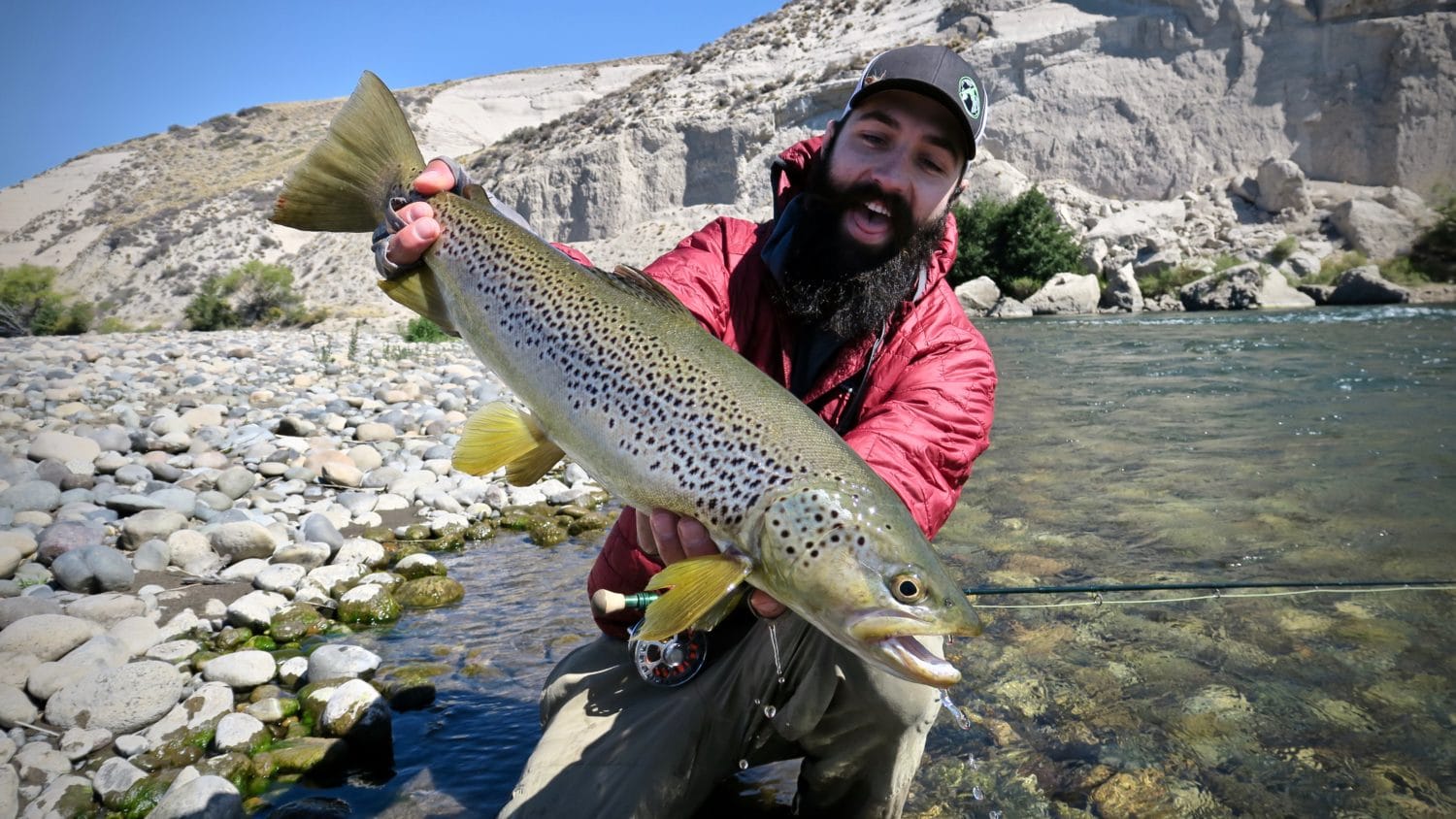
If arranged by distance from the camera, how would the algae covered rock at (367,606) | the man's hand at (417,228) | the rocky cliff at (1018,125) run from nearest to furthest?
the man's hand at (417,228), the algae covered rock at (367,606), the rocky cliff at (1018,125)

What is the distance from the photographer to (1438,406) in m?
10.0

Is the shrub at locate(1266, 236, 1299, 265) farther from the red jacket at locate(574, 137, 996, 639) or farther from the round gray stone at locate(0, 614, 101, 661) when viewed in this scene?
the round gray stone at locate(0, 614, 101, 661)

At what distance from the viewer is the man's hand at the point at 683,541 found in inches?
84.0

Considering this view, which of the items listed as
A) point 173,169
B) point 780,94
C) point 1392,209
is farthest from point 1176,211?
point 173,169

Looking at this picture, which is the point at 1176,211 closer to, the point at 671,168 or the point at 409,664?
the point at 671,168

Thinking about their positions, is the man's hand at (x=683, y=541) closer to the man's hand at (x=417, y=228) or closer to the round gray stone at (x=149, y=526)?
the man's hand at (x=417, y=228)

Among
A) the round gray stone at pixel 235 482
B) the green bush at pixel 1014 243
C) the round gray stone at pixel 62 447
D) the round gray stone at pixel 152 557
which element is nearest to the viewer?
the round gray stone at pixel 152 557

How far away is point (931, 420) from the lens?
2.69 meters

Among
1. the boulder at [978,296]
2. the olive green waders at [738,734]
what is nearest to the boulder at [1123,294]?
the boulder at [978,296]

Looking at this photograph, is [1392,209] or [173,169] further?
[173,169]

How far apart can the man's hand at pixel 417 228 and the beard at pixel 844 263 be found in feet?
3.97

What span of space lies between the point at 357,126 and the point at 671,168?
43.9m

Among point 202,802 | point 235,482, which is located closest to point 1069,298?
point 235,482

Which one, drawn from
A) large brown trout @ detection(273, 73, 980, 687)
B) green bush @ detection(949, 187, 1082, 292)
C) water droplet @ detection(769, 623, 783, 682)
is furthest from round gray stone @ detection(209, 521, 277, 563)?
green bush @ detection(949, 187, 1082, 292)
